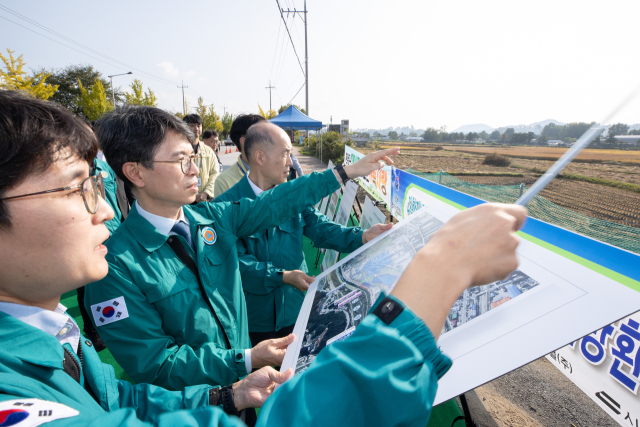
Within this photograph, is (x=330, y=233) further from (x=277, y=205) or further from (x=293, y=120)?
(x=293, y=120)

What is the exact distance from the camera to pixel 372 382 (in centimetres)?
50

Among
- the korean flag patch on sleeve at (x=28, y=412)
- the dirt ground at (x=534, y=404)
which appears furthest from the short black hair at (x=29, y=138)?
the dirt ground at (x=534, y=404)

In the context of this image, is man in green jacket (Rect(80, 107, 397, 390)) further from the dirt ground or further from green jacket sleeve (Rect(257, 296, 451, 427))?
the dirt ground

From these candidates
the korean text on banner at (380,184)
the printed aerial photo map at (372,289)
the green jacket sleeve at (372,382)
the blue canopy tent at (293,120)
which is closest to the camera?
the green jacket sleeve at (372,382)

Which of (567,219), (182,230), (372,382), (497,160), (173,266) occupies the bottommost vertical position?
(497,160)

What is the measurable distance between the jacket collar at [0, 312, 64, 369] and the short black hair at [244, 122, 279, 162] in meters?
2.06

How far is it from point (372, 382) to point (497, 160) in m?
32.9

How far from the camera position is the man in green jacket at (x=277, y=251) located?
2082 mm

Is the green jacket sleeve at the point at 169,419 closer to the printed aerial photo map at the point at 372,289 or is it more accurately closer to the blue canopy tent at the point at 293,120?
the printed aerial photo map at the point at 372,289

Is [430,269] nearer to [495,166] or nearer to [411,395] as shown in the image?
[411,395]

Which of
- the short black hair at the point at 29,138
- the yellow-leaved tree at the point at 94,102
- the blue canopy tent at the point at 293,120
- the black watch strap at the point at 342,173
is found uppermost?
the yellow-leaved tree at the point at 94,102

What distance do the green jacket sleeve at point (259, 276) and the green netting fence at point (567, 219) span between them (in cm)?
178

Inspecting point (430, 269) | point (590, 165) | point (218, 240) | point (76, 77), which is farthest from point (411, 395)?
point (76, 77)

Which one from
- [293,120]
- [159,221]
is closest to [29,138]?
[159,221]
